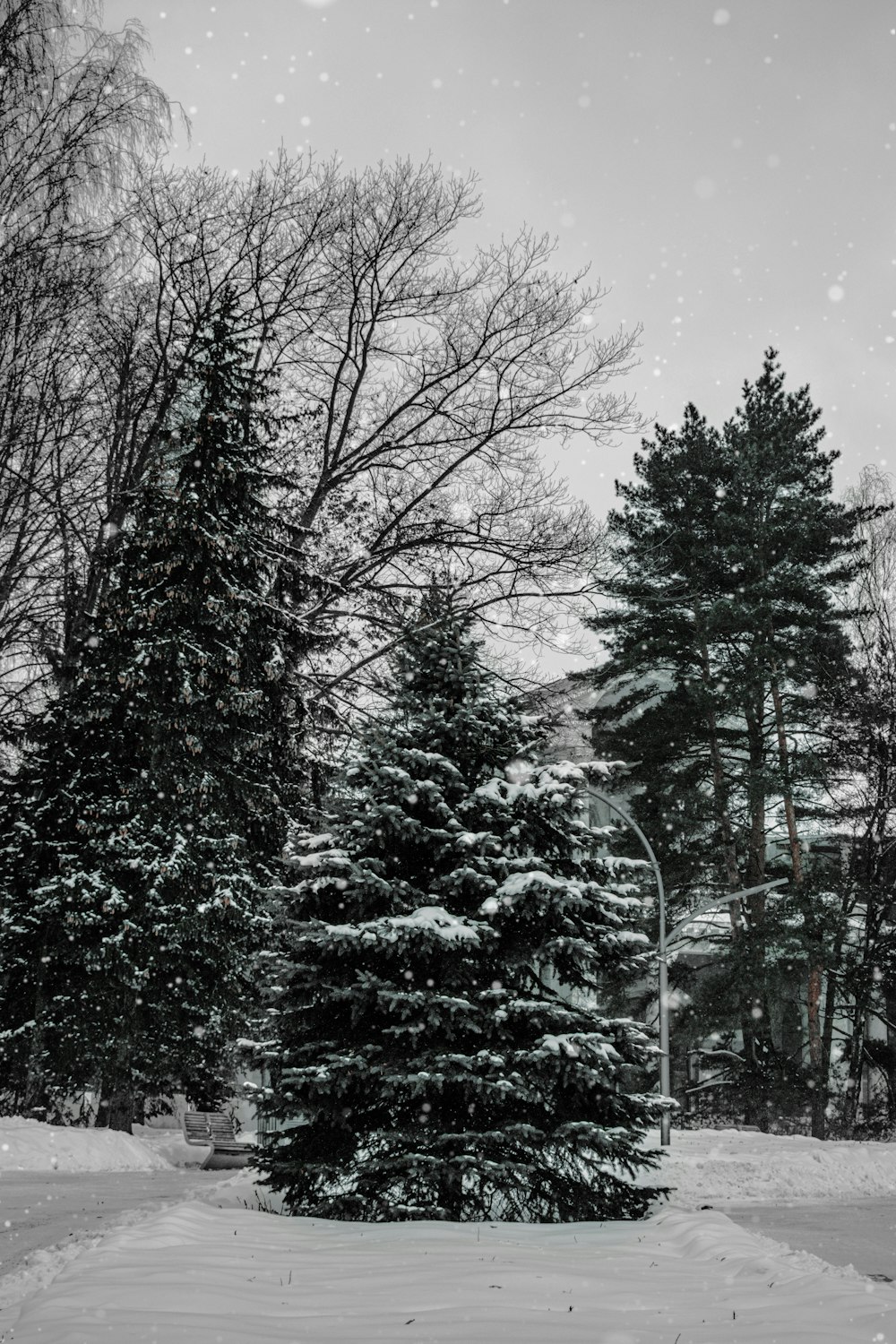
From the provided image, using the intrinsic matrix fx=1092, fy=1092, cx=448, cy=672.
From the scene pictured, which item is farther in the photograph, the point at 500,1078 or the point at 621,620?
the point at 621,620

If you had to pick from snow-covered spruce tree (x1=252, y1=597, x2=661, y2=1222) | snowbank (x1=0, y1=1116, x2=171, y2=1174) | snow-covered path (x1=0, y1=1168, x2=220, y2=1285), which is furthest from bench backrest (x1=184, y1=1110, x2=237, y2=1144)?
snow-covered spruce tree (x1=252, y1=597, x2=661, y2=1222)

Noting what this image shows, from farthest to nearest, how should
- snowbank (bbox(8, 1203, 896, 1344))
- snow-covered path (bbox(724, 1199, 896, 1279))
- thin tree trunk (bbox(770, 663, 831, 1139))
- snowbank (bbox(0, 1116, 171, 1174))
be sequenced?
1. thin tree trunk (bbox(770, 663, 831, 1139))
2. snowbank (bbox(0, 1116, 171, 1174))
3. snow-covered path (bbox(724, 1199, 896, 1279))
4. snowbank (bbox(8, 1203, 896, 1344))

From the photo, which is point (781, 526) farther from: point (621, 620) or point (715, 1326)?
point (715, 1326)

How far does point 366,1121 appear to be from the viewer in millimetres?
9320

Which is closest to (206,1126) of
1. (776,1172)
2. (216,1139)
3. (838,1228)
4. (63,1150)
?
(216,1139)

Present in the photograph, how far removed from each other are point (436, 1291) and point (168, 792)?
12633 mm

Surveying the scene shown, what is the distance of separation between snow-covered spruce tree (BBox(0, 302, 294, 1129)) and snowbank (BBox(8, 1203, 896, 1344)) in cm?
991

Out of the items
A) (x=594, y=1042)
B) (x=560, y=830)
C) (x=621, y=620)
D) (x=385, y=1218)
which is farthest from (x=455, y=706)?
(x=621, y=620)

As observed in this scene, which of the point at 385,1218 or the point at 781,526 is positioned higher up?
the point at 781,526

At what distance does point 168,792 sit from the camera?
1720 cm

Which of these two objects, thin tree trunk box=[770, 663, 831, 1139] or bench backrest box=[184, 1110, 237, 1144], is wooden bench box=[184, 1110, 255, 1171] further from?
thin tree trunk box=[770, 663, 831, 1139]

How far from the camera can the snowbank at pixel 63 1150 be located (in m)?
14.8

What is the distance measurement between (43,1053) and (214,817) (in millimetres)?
5210

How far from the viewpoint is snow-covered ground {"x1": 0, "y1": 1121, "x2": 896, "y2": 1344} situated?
451 cm
